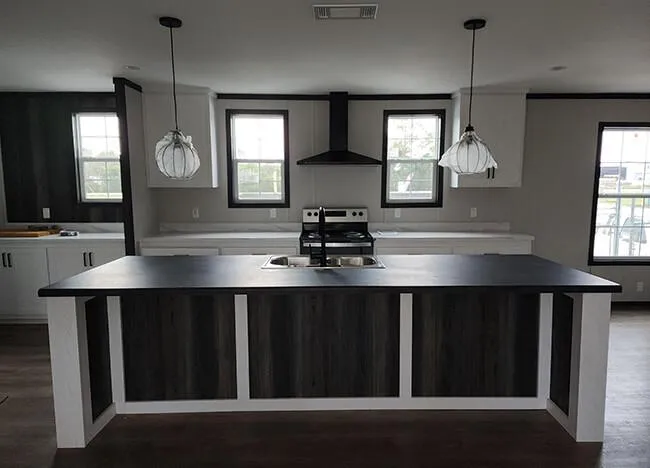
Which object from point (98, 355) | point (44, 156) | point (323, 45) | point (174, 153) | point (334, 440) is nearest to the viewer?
point (334, 440)

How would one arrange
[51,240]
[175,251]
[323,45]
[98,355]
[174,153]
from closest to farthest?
[98,355]
[174,153]
[323,45]
[51,240]
[175,251]

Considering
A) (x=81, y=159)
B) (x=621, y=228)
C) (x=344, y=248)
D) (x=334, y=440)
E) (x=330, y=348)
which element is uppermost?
(x=81, y=159)

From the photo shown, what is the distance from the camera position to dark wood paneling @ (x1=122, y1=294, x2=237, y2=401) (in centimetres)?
258

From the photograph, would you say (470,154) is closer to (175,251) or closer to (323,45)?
(323,45)

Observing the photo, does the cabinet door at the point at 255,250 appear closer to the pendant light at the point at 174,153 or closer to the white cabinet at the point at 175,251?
the white cabinet at the point at 175,251

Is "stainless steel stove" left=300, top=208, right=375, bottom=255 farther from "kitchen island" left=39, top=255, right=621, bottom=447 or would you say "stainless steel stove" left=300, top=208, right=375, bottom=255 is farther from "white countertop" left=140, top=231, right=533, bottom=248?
"kitchen island" left=39, top=255, right=621, bottom=447

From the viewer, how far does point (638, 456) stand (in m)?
2.19

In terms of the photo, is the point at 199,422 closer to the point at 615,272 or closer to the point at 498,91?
the point at 498,91

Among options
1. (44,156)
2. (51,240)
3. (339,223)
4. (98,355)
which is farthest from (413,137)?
(44,156)

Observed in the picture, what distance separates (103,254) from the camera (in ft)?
14.1

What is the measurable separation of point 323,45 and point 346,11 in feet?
2.15

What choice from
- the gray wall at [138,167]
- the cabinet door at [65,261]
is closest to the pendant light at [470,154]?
the gray wall at [138,167]

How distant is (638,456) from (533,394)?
57 cm

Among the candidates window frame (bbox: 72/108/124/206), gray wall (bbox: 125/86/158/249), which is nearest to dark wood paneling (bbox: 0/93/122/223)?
window frame (bbox: 72/108/124/206)
